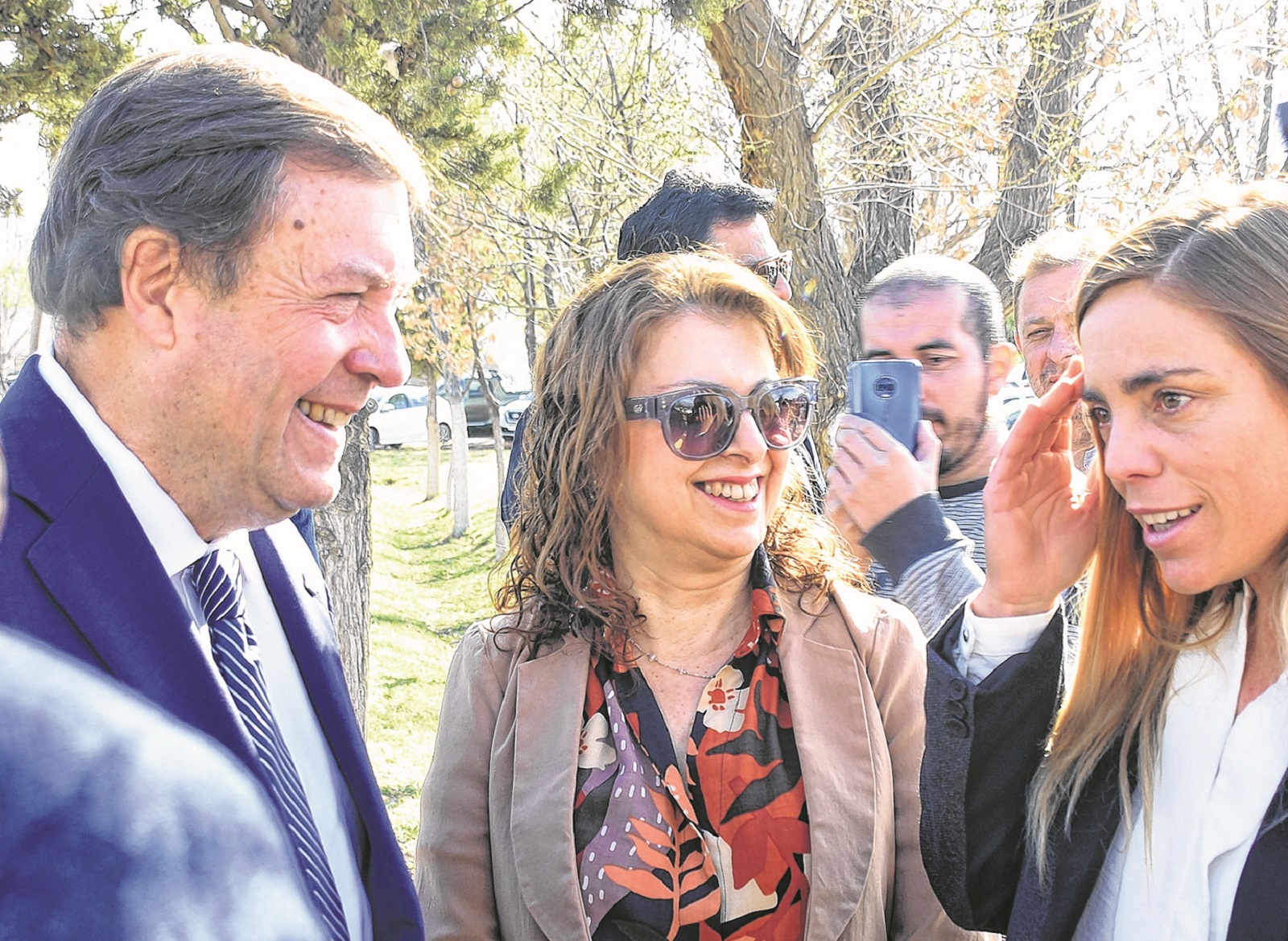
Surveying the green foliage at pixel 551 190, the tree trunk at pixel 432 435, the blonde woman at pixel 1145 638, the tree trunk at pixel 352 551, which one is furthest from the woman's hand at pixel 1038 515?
the tree trunk at pixel 432 435

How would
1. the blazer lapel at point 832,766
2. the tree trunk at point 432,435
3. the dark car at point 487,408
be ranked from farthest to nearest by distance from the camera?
the dark car at point 487,408 < the tree trunk at point 432,435 < the blazer lapel at point 832,766

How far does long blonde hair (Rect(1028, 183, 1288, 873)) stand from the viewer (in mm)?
1621

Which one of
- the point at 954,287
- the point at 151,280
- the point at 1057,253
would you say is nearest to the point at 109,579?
the point at 151,280

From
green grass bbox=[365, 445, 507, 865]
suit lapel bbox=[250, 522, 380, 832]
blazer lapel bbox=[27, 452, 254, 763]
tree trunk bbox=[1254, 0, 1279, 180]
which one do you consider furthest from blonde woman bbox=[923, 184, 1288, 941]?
tree trunk bbox=[1254, 0, 1279, 180]

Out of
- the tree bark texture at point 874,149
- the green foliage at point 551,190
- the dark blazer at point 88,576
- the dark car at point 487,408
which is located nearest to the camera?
the dark blazer at point 88,576

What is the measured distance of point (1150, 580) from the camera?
1.87m

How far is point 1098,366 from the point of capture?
5.69ft

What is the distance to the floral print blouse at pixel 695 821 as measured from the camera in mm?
1931

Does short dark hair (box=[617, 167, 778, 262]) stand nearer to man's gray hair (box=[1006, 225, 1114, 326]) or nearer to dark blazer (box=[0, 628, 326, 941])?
man's gray hair (box=[1006, 225, 1114, 326])

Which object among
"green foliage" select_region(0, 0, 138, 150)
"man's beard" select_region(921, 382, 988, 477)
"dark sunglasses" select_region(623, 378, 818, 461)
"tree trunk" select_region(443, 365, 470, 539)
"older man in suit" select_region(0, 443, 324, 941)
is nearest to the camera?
"older man in suit" select_region(0, 443, 324, 941)

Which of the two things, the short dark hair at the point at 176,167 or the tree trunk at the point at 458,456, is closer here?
the short dark hair at the point at 176,167

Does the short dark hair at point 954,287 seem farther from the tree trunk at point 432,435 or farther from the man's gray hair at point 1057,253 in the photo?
the tree trunk at point 432,435

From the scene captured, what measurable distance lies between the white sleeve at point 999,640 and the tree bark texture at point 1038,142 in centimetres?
671

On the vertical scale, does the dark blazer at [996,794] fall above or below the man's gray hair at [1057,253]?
below
